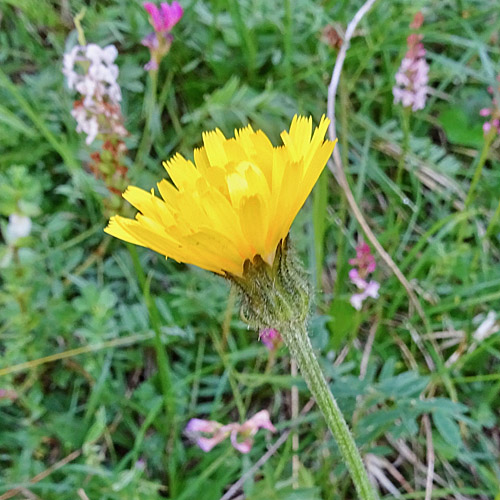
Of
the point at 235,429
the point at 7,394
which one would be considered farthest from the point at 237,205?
the point at 7,394

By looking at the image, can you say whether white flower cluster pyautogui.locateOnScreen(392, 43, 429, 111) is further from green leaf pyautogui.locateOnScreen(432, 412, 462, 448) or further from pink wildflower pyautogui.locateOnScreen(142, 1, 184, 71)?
green leaf pyautogui.locateOnScreen(432, 412, 462, 448)

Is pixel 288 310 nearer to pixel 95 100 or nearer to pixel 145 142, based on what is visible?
pixel 95 100

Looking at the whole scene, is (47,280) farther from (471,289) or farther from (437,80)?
(437,80)

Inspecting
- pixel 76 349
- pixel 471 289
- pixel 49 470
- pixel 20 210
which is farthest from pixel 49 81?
pixel 471 289

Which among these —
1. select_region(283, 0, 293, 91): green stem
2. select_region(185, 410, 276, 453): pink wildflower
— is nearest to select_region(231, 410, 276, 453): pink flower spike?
select_region(185, 410, 276, 453): pink wildflower

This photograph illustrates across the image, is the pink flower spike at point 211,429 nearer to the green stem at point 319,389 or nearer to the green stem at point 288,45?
the green stem at point 319,389

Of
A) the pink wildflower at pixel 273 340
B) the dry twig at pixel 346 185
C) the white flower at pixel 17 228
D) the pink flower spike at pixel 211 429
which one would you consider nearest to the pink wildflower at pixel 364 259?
the dry twig at pixel 346 185
